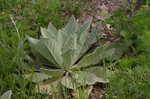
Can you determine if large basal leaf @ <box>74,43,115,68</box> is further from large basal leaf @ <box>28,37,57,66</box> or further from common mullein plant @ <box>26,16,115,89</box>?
large basal leaf @ <box>28,37,57,66</box>

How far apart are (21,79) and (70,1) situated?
1492mm

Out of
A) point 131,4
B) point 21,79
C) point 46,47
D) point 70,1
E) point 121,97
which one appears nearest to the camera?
point 121,97

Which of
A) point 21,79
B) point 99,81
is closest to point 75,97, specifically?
point 99,81

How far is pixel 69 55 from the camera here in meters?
3.36

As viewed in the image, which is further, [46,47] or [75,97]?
[46,47]

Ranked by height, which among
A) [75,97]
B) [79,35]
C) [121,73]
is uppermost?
[79,35]

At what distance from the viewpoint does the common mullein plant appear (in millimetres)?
3354

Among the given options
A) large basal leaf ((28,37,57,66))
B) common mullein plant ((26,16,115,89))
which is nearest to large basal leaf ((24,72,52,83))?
common mullein plant ((26,16,115,89))

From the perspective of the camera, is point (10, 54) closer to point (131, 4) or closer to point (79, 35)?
point (79, 35)

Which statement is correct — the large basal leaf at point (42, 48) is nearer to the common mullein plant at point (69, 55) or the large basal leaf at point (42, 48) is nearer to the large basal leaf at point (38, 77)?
the common mullein plant at point (69, 55)

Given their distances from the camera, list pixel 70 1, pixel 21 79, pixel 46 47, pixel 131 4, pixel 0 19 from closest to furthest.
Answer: pixel 21 79 → pixel 46 47 → pixel 131 4 → pixel 0 19 → pixel 70 1

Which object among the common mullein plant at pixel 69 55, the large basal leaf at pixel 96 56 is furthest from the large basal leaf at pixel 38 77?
the large basal leaf at pixel 96 56

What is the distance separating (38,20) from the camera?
13.7 ft

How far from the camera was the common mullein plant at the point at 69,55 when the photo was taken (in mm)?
3354
